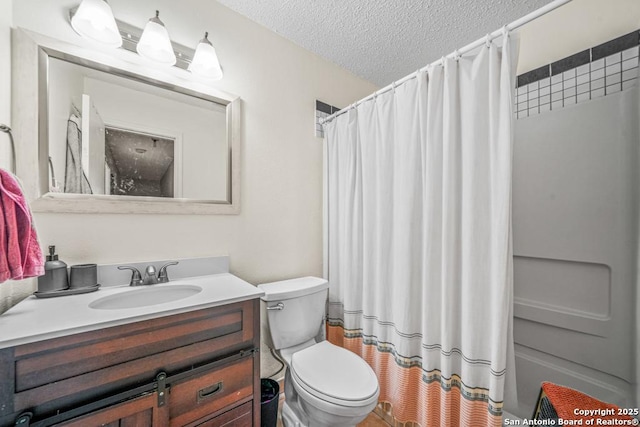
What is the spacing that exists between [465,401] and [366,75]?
235 cm

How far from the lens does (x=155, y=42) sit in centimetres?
127

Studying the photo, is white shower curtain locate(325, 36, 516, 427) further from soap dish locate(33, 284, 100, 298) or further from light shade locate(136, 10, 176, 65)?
soap dish locate(33, 284, 100, 298)

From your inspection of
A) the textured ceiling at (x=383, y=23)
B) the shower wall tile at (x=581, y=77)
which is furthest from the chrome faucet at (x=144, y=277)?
the shower wall tile at (x=581, y=77)

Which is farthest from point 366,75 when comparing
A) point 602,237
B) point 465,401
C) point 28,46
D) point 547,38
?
point 465,401

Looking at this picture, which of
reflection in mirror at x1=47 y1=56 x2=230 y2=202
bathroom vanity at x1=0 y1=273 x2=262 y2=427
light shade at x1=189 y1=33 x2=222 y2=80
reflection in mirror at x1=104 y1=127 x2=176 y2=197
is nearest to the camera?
bathroom vanity at x1=0 y1=273 x2=262 y2=427

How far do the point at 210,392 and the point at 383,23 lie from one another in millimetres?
2203

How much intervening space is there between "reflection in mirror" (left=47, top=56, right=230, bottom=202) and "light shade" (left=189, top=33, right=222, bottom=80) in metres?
0.14

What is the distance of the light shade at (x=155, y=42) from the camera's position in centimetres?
126

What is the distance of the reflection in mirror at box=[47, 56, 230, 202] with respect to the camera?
3.82 feet

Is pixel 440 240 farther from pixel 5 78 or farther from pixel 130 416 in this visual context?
pixel 5 78

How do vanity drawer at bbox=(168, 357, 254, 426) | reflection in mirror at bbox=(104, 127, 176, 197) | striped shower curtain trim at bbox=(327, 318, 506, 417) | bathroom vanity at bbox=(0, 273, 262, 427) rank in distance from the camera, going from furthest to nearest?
reflection in mirror at bbox=(104, 127, 176, 197) < striped shower curtain trim at bbox=(327, 318, 506, 417) < vanity drawer at bbox=(168, 357, 254, 426) < bathroom vanity at bbox=(0, 273, 262, 427)

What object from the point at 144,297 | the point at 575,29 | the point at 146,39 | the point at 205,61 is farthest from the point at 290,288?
the point at 575,29

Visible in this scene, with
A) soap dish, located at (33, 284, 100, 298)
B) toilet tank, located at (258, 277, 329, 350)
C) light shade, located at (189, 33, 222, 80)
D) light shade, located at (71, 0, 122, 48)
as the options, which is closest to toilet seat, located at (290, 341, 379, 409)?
toilet tank, located at (258, 277, 329, 350)

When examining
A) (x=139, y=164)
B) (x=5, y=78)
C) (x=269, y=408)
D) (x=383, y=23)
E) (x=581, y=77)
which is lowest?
(x=269, y=408)
